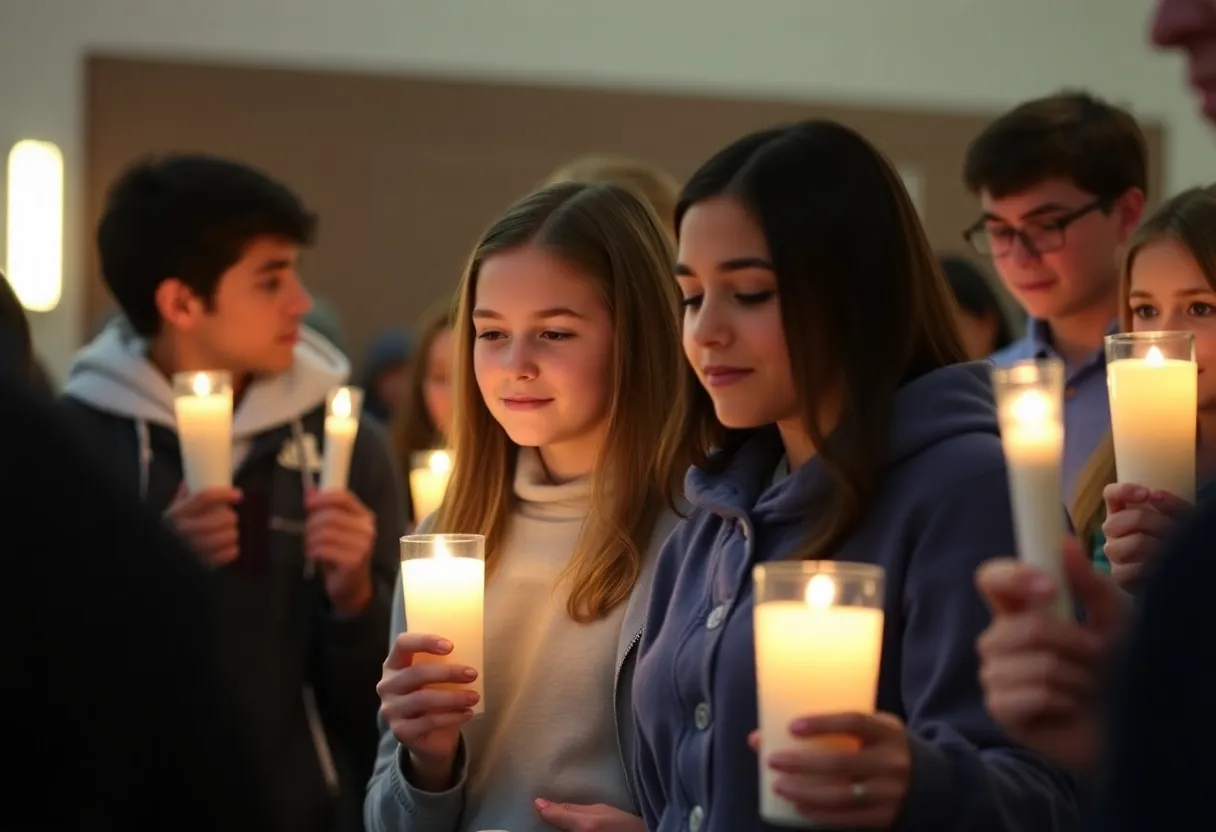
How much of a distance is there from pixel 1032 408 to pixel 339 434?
1.71 m

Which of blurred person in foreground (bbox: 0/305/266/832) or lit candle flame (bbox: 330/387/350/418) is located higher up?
lit candle flame (bbox: 330/387/350/418)

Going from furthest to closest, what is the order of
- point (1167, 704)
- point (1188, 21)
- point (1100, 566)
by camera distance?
point (1100, 566) → point (1188, 21) → point (1167, 704)

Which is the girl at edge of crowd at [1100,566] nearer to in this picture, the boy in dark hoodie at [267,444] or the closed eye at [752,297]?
the closed eye at [752,297]

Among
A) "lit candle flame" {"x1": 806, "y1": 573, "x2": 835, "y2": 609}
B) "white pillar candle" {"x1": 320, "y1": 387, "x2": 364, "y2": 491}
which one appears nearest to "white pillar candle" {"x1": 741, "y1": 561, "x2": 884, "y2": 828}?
"lit candle flame" {"x1": 806, "y1": 573, "x2": 835, "y2": 609}

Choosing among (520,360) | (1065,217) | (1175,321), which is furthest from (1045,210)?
(520,360)

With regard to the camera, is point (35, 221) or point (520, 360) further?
point (35, 221)

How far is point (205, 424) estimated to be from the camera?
2.75 metres

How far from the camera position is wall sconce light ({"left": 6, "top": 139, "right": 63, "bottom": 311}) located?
19.3 feet

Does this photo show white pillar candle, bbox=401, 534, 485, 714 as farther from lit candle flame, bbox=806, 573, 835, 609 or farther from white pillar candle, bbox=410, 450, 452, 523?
white pillar candle, bbox=410, 450, 452, 523

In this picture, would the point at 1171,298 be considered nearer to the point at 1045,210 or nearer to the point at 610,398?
the point at 1045,210

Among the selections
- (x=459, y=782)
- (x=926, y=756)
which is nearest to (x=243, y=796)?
(x=926, y=756)

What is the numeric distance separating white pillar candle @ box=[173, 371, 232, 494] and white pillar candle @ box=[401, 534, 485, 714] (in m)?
0.91

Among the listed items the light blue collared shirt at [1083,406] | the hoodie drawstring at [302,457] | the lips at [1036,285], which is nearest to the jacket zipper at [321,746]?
the hoodie drawstring at [302,457]

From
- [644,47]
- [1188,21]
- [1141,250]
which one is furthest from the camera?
[644,47]
